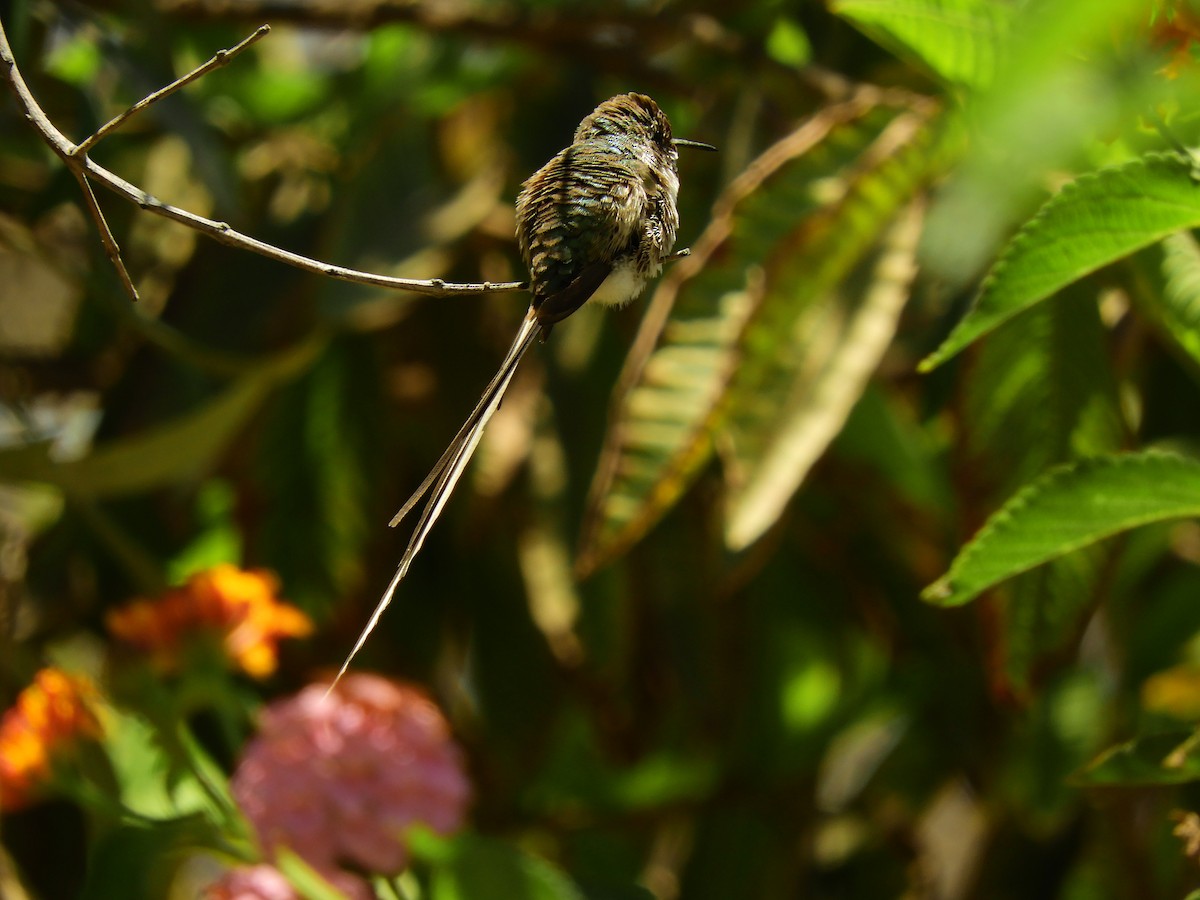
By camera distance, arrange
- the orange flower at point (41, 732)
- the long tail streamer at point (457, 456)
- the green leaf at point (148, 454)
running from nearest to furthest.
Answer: the long tail streamer at point (457, 456) → the orange flower at point (41, 732) → the green leaf at point (148, 454)

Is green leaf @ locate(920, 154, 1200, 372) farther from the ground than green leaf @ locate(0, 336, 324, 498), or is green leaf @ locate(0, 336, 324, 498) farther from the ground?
green leaf @ locate(920, 154, 1200, 372)

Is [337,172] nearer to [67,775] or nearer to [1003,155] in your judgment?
[67,775]

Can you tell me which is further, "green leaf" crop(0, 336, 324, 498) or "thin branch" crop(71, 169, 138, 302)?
"green leaf" crop(0, 336, 324, 498)

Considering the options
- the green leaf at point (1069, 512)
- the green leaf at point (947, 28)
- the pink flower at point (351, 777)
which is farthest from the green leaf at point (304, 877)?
the green leaf at point (947, 28)

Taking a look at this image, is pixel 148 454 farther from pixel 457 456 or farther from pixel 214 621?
pixel 457 456

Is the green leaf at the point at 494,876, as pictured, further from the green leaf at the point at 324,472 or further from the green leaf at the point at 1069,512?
the green leaf at the point at 324,472

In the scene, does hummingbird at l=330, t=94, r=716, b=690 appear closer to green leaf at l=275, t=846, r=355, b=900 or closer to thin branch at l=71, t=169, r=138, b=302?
thin branch at l=71, t=169, r=138, b=302

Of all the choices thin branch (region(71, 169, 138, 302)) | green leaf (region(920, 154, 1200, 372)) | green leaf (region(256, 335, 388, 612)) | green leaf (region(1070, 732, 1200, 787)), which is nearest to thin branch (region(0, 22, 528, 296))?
thin branch (region(71, 169, 138, 302))

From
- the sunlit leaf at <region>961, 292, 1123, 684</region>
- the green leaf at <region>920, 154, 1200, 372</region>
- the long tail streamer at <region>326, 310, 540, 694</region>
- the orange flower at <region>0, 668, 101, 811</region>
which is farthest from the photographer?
the orange flower at <region>0, 668, 101, 811</region>
